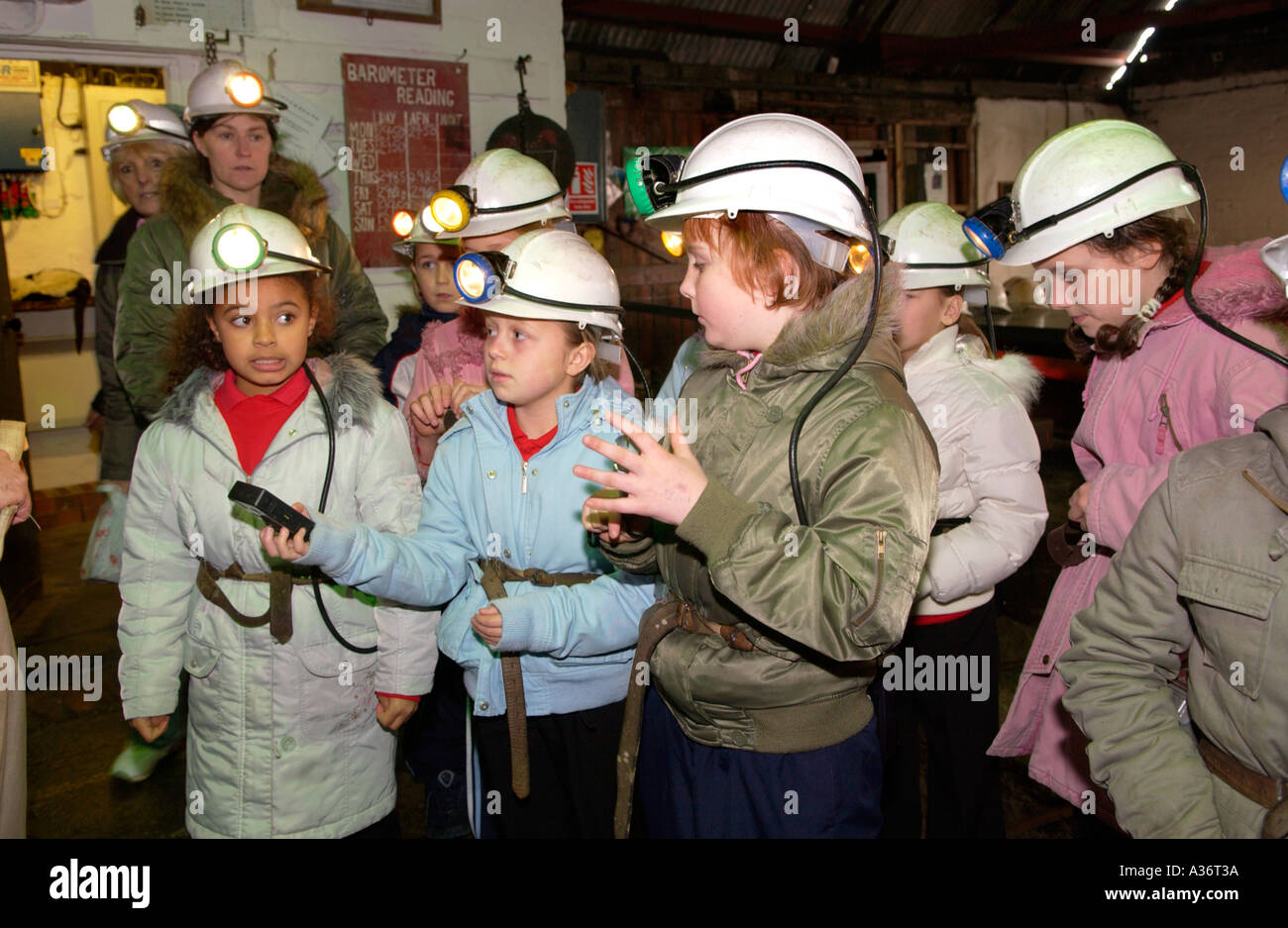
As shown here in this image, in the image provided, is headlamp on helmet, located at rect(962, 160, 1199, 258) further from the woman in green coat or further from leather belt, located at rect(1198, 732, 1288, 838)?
the woman in green coat

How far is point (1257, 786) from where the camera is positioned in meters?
1.57

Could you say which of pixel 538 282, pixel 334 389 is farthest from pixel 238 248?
pixel 538 282

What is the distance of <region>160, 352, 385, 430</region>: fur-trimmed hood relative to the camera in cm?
255

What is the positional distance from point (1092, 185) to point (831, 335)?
41.6 inches

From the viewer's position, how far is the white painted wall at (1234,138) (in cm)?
1236

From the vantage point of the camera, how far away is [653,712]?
2.07m

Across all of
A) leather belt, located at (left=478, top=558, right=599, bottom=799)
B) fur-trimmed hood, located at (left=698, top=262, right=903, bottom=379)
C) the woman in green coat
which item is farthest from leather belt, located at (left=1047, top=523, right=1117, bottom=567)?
the woman in green coat

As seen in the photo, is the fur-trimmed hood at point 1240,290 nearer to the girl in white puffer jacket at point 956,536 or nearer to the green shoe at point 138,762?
the girl in white puffer jacket at point 956,536

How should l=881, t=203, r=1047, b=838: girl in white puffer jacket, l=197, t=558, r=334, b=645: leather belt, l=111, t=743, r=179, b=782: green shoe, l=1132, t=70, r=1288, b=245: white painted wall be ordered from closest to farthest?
l=197, t=558, r=334, b=645: leather belt → l=881, t=203, r=1047, b=838: girl in white puffer jacket → l=111, t=743, r=179, b=782: green shoe → l=1132, t=70, r=1288, b=245: white painted wall

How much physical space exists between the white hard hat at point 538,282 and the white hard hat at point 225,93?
5.83 ft

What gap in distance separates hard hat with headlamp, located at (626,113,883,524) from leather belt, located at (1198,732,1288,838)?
0.93m

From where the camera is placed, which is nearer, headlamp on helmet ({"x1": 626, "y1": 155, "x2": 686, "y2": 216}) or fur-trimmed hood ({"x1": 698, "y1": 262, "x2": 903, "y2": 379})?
fur-trimmed hood ({"x1": 698, "y1": 262, "x2": 903, "y2": 379})

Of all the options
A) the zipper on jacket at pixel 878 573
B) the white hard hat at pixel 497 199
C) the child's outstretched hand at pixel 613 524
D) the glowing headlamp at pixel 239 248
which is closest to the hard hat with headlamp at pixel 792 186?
the zipper on jacket at pixel 878 573
